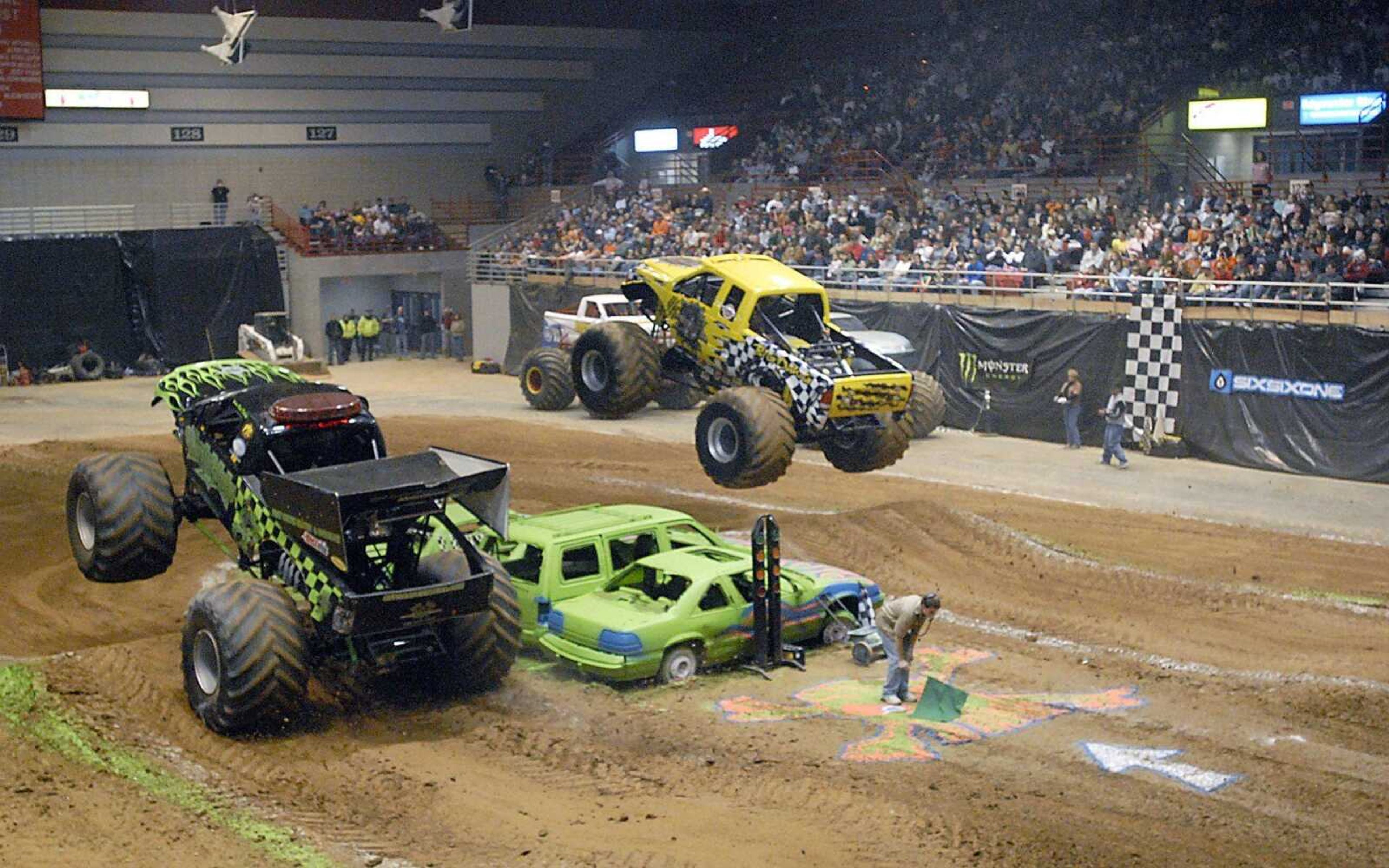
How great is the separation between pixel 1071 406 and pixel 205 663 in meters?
16.9

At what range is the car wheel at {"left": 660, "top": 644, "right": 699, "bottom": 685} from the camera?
14.4 metres

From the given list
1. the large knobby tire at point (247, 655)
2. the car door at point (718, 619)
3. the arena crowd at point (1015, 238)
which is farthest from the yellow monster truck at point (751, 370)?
the arena crowd at point (1015, 238)

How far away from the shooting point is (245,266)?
40750 millimetres

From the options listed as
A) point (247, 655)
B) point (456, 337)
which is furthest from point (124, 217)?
point (247, 655)

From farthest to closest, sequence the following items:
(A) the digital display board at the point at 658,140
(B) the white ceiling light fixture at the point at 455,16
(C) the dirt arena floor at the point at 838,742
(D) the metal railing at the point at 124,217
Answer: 1. (A) the digital display board at the point at 658,140
2. (D) the metal railing at the point at 124,217
3. (B) the white ceiling light fixture at the point at 455,16
4. (C) the dirt arena floor at the point at 838,742

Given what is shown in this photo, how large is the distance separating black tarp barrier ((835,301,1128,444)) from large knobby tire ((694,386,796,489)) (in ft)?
35.2

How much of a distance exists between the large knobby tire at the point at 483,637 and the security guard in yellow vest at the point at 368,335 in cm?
2909

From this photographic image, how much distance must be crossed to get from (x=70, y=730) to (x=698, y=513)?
10056 mm

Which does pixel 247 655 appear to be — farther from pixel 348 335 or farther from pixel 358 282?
pixel 358 282

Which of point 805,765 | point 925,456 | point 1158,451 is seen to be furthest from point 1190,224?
point 805,765

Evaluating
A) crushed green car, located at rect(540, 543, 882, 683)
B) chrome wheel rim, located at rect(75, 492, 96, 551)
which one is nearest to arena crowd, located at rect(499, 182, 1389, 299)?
crushed green car, located at rect(540, 543, 882, 683)

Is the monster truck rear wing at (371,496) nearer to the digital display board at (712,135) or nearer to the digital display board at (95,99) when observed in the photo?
the digital display board at (95,99)

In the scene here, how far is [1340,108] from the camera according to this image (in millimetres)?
30703

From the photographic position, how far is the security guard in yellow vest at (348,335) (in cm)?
4181
